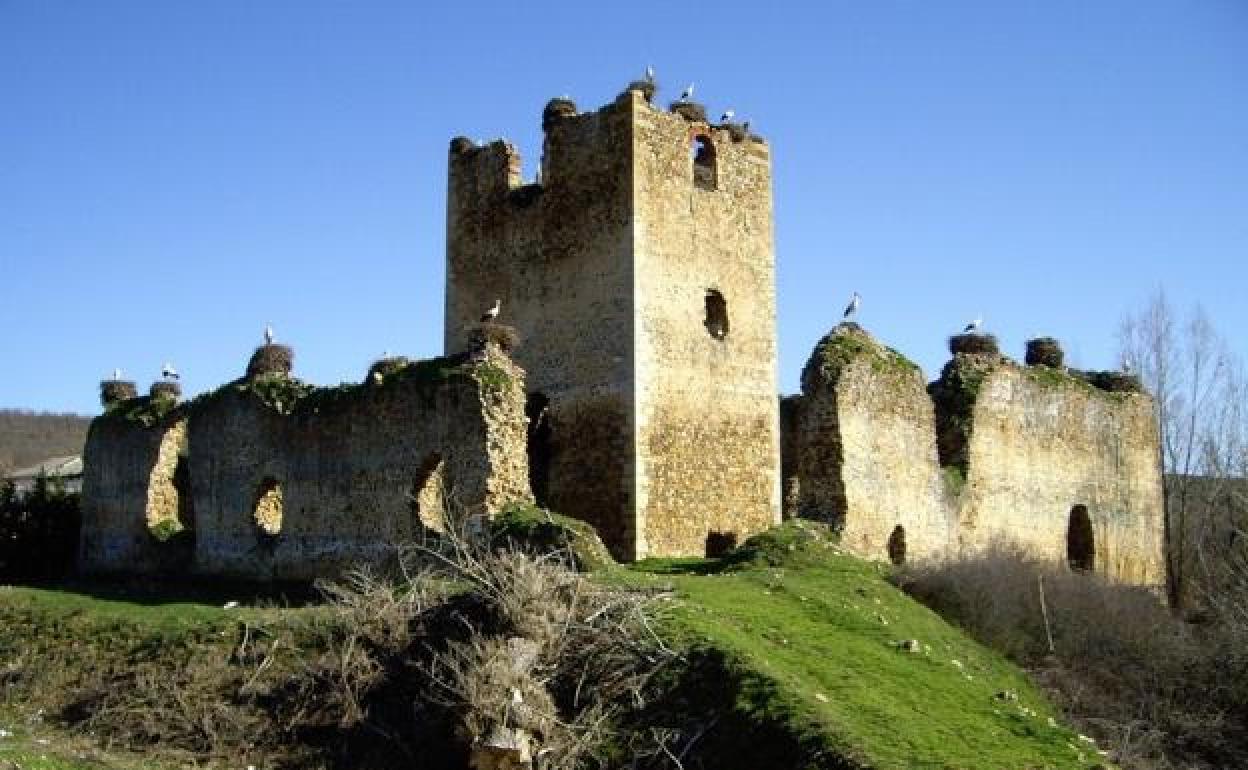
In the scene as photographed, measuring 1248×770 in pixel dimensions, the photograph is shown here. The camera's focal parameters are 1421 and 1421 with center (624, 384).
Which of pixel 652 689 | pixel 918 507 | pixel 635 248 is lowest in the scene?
pixel 652 689

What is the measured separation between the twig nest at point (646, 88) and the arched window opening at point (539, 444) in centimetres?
487

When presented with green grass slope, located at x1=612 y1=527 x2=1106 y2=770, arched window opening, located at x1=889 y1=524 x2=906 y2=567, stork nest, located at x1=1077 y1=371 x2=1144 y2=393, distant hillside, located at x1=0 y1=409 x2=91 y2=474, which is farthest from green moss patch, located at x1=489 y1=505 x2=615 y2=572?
distant hillside, located at x1=0 y1=409 x2=91 y2=474

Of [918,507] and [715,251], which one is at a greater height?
[715,251]

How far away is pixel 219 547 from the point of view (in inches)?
910

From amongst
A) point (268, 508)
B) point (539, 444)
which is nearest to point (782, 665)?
point (539, 444)

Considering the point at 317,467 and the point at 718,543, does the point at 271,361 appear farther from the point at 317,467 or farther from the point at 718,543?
the point at 718,543

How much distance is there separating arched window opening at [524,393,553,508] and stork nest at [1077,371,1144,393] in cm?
1239

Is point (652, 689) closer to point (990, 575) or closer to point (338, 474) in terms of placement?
point (990, 575)

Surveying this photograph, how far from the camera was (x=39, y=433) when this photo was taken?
274ft

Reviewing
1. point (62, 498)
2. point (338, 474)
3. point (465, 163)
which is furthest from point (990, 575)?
point (62, 498)

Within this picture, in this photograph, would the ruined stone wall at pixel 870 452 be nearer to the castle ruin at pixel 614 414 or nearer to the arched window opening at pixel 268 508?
the castle ruin at pixel 614 414

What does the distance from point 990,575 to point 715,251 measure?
7.43 metres

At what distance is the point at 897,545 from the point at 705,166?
264 inches

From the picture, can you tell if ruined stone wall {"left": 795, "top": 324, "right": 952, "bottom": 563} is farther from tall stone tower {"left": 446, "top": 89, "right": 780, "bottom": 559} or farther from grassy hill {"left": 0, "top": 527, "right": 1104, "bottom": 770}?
grassy hill {"left": 0, "top": 527, "right": 1104, "bottom": 770}
